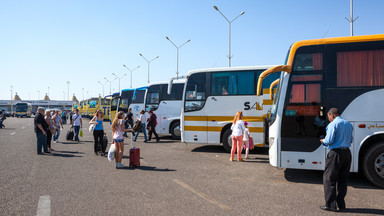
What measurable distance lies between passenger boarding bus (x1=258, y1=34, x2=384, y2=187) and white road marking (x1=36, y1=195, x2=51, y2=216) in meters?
4.96

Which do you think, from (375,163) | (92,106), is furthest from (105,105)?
(375,163)

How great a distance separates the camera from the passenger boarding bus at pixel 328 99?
22.2ft

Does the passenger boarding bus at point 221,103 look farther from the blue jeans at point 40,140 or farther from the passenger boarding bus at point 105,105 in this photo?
the passenger boarding bus at point 105,105

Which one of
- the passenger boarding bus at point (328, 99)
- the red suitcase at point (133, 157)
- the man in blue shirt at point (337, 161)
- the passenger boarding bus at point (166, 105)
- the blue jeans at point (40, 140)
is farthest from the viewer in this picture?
the passenger boarding bus at point (166, 105)

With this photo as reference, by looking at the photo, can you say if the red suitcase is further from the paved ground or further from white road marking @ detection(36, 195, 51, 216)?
white road marking @ detection(36, 195, 51, 216)

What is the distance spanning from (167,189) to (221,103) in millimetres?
6245

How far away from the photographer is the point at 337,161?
5.04 m

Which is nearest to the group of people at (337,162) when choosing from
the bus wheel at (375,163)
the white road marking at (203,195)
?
the white road marking at (203,195)

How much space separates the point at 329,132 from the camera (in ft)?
16.6

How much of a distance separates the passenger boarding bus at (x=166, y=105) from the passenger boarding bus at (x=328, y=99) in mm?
10540

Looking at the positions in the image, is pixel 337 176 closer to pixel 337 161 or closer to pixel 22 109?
pixel 337 161

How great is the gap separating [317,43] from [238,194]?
159 inches

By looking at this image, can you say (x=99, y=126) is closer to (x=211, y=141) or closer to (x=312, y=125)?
(x=211, y=141)

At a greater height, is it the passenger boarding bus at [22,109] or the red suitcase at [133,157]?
the passenger boarding bus at [22,109]
